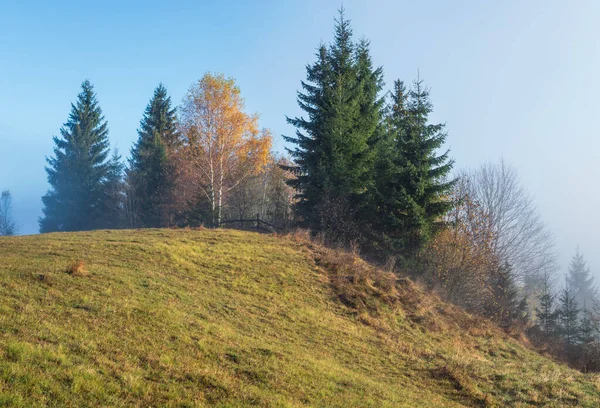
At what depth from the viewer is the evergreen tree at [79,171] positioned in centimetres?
5106

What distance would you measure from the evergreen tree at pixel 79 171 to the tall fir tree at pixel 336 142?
3434 cm

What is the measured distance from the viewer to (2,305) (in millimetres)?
7504

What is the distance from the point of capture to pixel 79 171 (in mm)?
51219

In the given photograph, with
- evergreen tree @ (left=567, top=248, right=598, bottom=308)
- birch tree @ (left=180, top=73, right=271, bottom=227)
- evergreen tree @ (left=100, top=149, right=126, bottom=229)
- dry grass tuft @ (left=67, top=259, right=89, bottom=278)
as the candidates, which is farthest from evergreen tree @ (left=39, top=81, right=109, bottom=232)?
evergreen tree @ (left=567, top=248, right=598, bottom=308)

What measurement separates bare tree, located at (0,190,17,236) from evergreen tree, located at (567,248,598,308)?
10566 centimetres

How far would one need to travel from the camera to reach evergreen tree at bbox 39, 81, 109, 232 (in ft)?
168

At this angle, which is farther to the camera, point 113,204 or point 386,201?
point 113,204

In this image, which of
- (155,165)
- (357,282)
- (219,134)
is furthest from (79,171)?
(357,282)

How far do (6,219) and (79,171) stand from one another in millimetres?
31849

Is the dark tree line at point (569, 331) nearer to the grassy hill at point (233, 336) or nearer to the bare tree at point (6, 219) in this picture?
the grassy hill at point (233, 336)

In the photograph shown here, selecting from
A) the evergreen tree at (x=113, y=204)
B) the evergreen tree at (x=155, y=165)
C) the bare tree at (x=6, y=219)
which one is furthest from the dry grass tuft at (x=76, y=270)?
the bare tree at (x=6, y=219)

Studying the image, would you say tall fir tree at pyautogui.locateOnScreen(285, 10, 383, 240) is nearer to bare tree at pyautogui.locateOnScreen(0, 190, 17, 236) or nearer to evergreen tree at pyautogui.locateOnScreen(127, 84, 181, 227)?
evergreen tree at pyautogui.locateOnScreen(127, 84, 181, 227)

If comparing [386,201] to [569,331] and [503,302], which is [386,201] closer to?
[503,302]

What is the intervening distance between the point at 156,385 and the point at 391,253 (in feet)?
67.5
